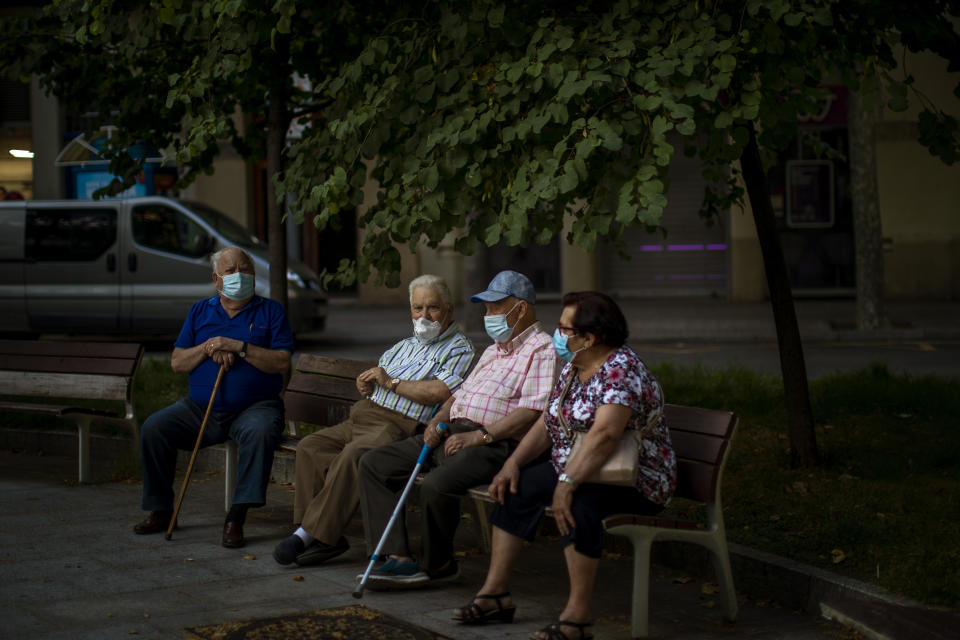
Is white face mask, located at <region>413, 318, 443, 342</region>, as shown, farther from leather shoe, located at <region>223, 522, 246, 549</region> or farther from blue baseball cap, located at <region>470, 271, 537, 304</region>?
leather shoe, located at <region>223, 522, 246, 549</region>

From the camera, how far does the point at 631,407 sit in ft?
15.7

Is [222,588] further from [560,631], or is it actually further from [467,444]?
[560,631]

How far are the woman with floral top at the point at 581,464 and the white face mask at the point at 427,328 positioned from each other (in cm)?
107

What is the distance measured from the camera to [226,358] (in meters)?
6.58

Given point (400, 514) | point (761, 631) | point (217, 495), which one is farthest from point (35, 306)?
point (761, 631)

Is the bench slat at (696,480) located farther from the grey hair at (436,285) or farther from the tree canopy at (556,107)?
the grey hair at (436,285)

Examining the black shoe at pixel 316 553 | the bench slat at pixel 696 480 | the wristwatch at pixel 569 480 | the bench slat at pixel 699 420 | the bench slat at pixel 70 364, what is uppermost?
the bench slat at pixel 70 364

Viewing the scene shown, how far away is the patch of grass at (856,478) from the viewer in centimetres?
539

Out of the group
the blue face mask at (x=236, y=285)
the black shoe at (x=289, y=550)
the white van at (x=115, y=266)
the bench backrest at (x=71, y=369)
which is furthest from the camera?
the white van at (x=115, y=266)

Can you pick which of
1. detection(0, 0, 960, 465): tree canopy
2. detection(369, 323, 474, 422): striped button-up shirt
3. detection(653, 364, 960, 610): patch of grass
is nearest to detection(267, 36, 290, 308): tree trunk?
detection(0, 0, 960, 465): tree canopy

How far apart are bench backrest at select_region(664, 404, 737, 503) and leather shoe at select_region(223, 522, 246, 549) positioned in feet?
7.23

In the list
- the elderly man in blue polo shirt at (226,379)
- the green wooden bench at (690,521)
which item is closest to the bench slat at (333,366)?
the elderly man in blue polo shirt at (226,379)

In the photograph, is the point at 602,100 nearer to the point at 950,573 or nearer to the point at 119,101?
the point at 950,573

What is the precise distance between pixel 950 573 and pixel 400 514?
89.7 inches
